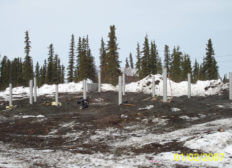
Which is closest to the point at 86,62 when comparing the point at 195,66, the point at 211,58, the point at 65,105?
the point at 211,58

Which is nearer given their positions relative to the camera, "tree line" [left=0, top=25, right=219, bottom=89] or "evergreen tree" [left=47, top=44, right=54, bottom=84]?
"tree line" [left=0, top=25, right=219, bottom=89]

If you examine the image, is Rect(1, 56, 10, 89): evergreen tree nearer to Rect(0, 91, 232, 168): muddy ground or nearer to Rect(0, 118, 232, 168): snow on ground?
Rect(0, 91, 232, 168): muddy ground

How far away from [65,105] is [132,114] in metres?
8.21

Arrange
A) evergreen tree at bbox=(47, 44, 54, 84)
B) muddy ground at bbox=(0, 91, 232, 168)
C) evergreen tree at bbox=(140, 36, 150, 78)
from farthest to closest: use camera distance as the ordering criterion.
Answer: evergreen tree at bbox=(47, 44, 54, 84)
evergreen tree at bbox=(140, 36, 150, 78)
muddy ground at bbox=(0, 91, 232, 168)

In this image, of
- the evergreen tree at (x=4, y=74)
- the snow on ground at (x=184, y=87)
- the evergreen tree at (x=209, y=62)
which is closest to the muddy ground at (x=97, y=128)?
the snow on ground at (x=184, y=87)

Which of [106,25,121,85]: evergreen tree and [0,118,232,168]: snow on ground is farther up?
[106,25,121,85]: evergreen tree

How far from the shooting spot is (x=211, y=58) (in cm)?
5191

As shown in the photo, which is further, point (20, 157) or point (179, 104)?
point (179, 104)

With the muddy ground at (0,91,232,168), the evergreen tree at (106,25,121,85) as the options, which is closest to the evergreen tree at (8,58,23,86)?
the evergreen tree at (106,25,121,85)

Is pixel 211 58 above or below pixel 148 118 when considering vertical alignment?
above

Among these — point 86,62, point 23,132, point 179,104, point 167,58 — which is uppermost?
point 167,58

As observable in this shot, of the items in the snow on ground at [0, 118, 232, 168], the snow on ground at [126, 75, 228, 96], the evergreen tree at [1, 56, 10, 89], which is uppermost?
the evergreen tree at [1, 56, 10, 89]

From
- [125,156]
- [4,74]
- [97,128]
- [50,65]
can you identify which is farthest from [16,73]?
[125,156]

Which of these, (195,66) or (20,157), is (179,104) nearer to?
(20,157)
